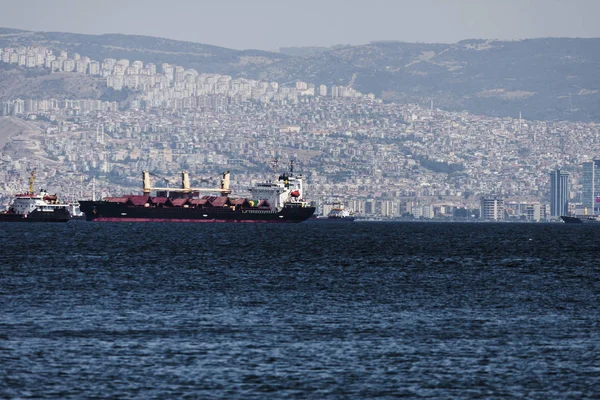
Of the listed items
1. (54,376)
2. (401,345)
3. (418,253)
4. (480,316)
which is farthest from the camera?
(418,253)

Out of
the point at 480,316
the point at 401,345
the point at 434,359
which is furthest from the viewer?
the point at 480,316

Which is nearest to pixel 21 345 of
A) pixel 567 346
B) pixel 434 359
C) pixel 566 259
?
pixel 434 359

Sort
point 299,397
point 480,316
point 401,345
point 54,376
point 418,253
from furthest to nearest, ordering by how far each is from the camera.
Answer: point 418,253 < point 480,316 < point 401,345 < point 54,376 < point 299,397

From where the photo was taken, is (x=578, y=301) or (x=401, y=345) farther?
(x=578, y=301)

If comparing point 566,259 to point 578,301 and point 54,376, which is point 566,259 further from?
point 54,376

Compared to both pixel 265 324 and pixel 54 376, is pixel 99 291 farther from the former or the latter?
pixel 54 376

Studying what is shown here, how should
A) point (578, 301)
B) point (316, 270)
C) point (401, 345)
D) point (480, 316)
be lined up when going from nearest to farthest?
point (401, 345), point (480, 316), point (578, 301), point (316, 270)

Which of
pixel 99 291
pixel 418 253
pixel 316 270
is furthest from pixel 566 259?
pixel 99 291
